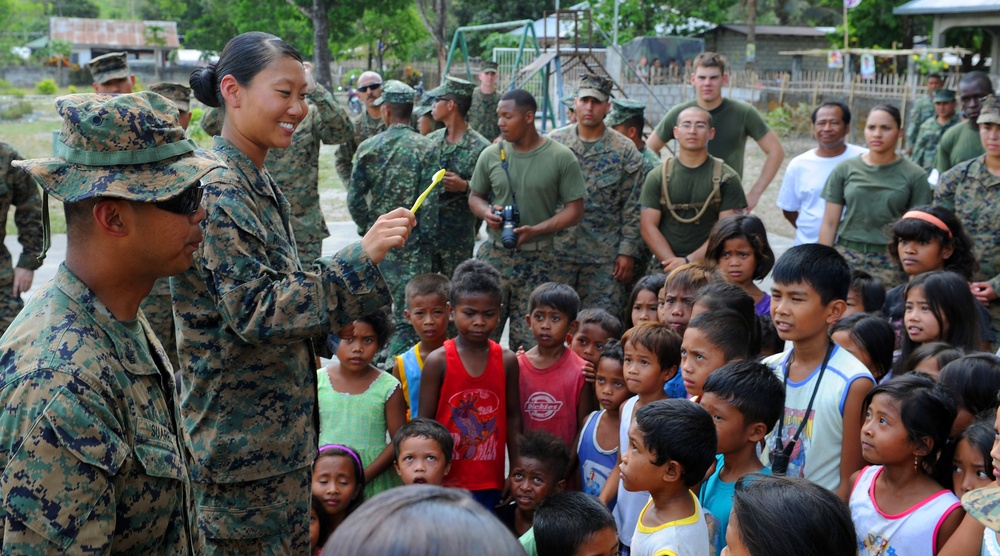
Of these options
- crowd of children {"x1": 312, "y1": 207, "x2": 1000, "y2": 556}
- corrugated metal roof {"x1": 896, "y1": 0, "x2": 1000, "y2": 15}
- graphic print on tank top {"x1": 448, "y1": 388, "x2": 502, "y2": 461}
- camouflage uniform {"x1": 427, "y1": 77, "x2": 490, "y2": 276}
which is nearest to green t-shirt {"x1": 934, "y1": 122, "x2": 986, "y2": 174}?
crowd of children {"x1": 312, "y1": 207, "x2": 1000, "y2": 556}

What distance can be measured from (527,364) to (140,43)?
5926cm

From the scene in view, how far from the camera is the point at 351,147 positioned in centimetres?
868

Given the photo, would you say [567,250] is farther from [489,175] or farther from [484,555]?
[484,555]

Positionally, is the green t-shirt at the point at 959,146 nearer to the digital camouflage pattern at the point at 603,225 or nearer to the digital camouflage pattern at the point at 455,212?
the digital camouflage pattern at the point at 603,225

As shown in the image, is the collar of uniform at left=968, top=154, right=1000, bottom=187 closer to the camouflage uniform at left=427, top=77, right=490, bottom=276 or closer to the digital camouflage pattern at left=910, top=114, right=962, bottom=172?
the camouflage uniform at left=427, top=77, right=490, bottom=276

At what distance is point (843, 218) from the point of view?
5.91m

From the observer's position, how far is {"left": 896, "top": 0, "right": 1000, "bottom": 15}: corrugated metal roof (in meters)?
20.0

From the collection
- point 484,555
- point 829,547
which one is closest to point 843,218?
point 829,547

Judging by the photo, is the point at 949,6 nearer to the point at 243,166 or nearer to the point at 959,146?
the point at 959,146

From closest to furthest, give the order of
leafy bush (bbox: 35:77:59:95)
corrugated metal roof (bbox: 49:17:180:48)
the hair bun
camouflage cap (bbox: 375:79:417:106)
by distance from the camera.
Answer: the hair bun
camouflage cap (bbox: 375:79:417:106)
leafy bush (bbox: 35:77:59:95)
corrugated metal roof (bbox: 49:17:180:48)

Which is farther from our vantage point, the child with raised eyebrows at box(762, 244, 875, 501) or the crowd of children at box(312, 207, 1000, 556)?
the child with raised eyebrows at box(762, 244, 875, 501)

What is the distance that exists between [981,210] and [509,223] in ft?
9.60

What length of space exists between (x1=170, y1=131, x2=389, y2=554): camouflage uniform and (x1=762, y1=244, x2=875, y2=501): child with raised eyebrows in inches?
63.2

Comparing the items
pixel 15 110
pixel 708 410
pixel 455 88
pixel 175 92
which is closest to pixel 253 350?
pixel 708 410
